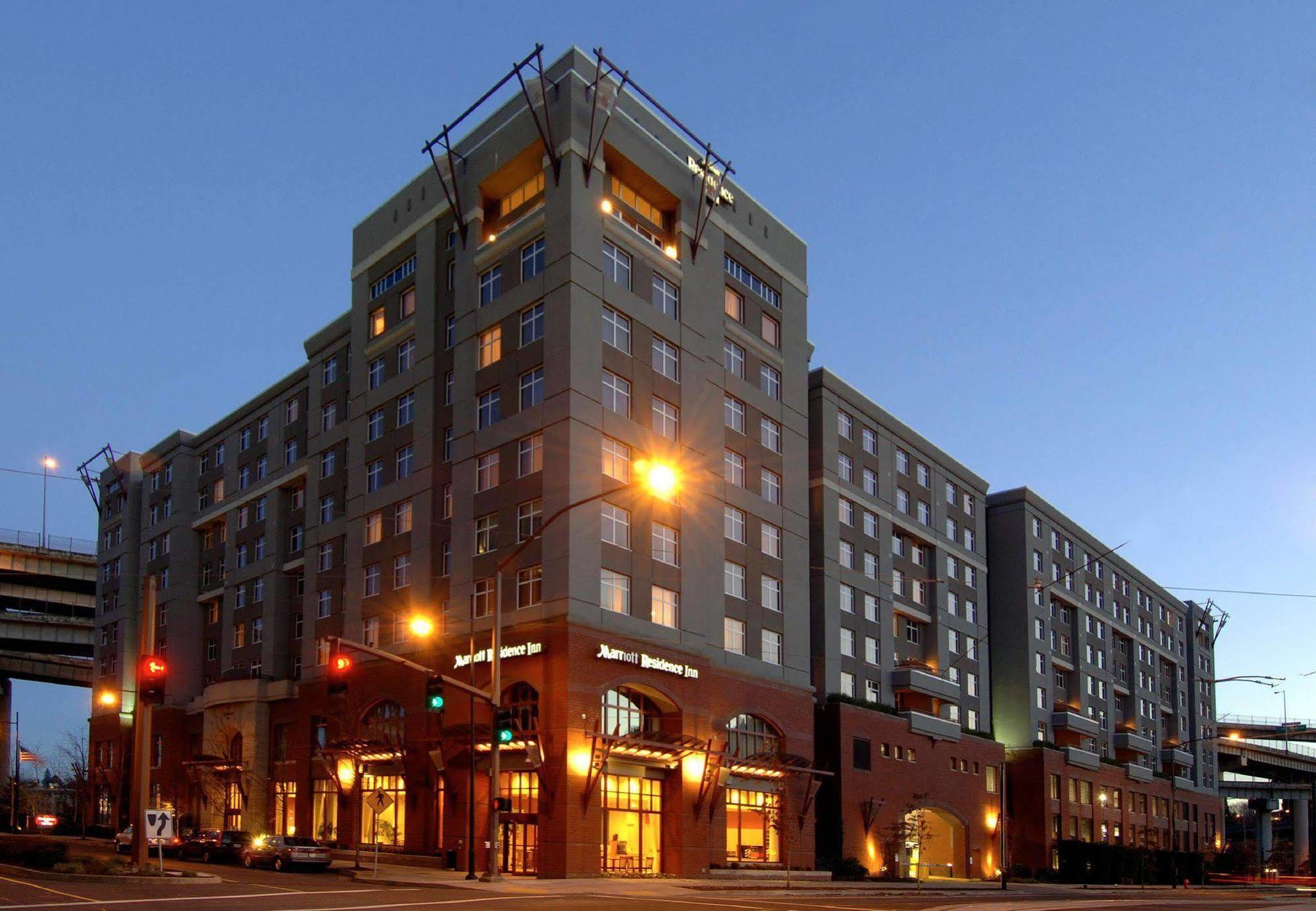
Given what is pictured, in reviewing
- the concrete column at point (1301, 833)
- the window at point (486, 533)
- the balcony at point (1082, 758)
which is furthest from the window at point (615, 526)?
the concrete column at point (1301, 833)

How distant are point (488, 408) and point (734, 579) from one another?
14.6m

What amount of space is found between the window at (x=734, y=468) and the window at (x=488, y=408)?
37.7 feet

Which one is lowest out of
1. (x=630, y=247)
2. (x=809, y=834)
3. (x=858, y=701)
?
(x=809, y=834)

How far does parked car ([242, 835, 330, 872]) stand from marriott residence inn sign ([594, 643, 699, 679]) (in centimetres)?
1291

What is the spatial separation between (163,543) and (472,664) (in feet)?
173

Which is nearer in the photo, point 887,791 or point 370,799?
point 370,799

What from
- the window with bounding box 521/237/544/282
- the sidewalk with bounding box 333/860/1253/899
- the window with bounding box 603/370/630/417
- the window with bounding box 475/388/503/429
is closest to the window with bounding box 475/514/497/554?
the window with bounding box 475/388/503/429

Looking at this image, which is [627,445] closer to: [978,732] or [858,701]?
[858,701]

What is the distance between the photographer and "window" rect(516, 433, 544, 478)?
182ft

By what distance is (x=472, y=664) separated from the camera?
164 ft

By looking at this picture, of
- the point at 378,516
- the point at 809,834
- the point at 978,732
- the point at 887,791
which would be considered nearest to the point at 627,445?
the point at 378,516

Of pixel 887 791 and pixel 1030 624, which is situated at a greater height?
pixel 1030 624

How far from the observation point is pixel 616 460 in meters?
56.5

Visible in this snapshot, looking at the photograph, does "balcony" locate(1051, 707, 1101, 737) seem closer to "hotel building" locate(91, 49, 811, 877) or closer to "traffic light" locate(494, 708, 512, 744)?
"hotel building" locate(91, 49, 811, 877)
